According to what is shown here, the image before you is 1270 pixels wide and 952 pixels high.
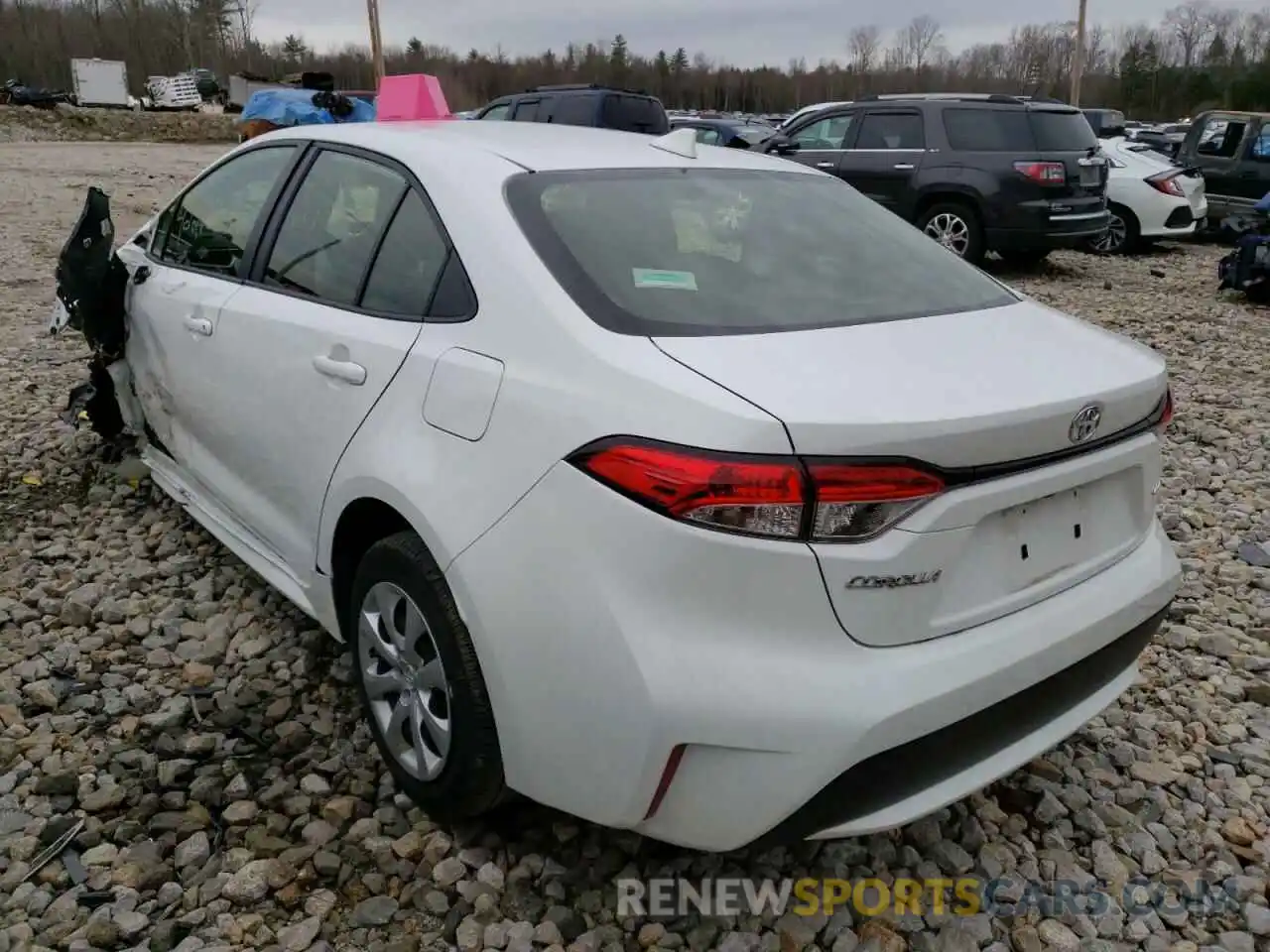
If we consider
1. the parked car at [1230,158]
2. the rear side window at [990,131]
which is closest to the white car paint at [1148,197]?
the parked car at [1230,158]

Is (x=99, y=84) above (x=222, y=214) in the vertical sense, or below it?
above

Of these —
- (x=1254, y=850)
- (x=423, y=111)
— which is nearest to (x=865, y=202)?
(x=1254, y=850)

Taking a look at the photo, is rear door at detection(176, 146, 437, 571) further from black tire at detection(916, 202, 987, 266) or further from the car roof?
black tire at detection(916, 202, 987, 266)

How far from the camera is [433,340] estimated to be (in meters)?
2.21

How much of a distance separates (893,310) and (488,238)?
951 mm

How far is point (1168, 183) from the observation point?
12172 mm

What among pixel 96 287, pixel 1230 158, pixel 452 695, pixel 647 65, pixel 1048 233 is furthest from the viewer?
pixel 647 65

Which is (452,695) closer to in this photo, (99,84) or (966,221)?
(966,221)

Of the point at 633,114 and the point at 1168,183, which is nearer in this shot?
the point at 1168,183

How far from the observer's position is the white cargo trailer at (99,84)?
46.1 meters

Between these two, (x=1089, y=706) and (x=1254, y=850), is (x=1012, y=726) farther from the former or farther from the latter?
(x=1254, y=850)

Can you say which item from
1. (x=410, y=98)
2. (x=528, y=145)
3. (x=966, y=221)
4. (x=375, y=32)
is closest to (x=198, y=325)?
(x=528, y=145)

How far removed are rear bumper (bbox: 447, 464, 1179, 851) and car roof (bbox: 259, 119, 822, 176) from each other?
1108 mm

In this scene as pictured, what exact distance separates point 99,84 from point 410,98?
50907 millimetres
